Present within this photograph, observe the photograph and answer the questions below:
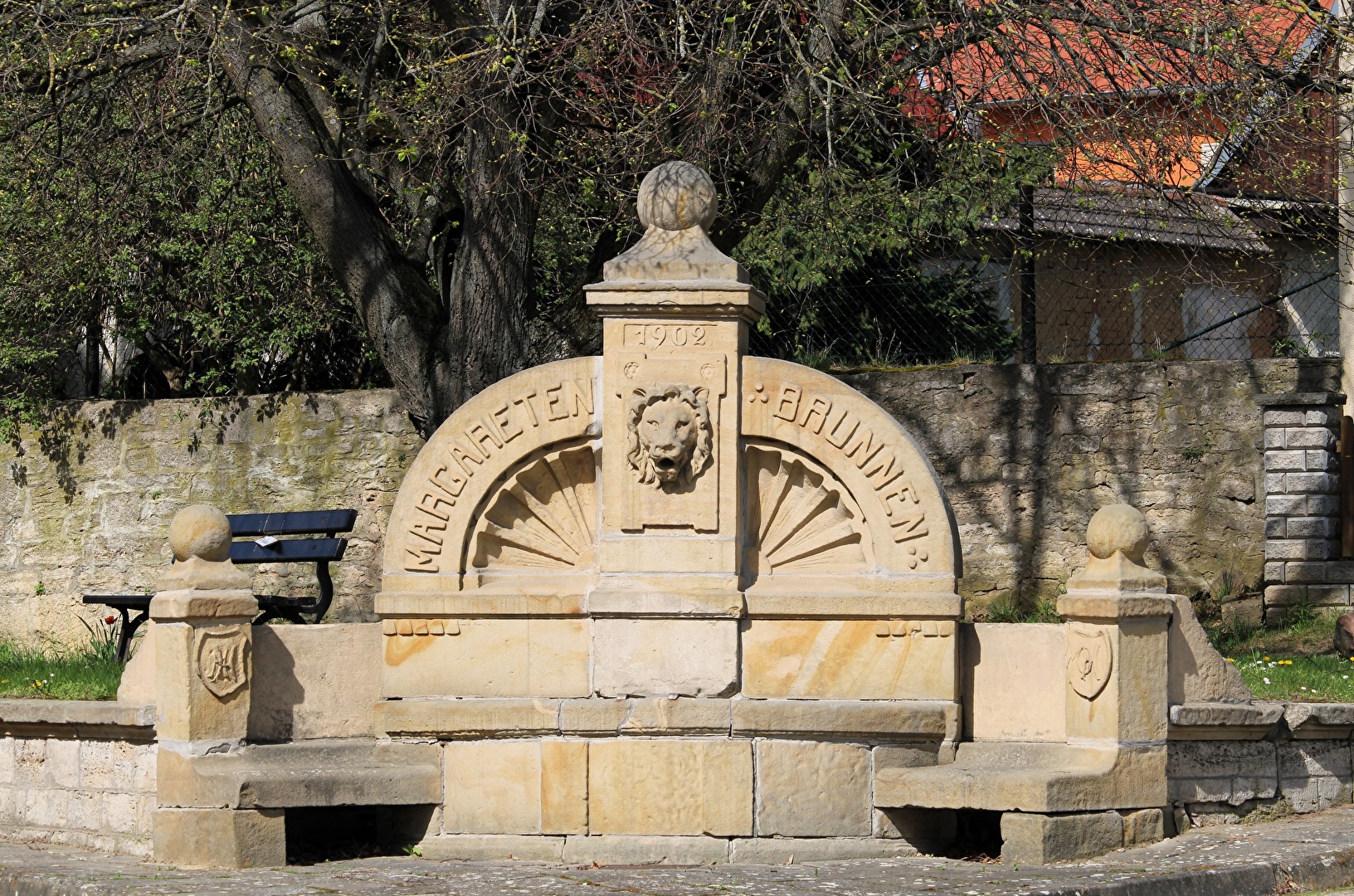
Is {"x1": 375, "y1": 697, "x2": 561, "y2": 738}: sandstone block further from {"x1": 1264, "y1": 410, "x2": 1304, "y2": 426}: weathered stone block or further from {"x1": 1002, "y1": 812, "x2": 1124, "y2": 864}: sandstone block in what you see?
{"x1": 1264, "y1": 410, "x2": 1304, "y2": 426}: weathered stone block

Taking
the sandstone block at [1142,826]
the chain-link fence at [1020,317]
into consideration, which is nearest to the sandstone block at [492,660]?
the sandstone block at [1142,826]

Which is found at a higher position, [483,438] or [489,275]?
[489,275]

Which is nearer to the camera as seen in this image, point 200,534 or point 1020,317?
point 200,534

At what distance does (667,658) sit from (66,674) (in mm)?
3834

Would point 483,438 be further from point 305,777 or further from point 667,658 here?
point 305,777

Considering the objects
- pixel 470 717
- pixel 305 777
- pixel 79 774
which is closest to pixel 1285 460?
pixel 470 717

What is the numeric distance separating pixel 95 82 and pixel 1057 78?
6149mm

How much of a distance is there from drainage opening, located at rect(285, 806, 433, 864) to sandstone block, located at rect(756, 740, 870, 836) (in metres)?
1.31

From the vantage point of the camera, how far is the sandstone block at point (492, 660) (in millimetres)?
6773

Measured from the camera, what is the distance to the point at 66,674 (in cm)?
897

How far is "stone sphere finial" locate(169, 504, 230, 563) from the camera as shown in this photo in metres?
6.63

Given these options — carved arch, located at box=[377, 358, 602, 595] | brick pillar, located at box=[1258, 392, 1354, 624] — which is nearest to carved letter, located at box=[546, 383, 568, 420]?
carved arch, located at box=[377, 358, 602, 595]

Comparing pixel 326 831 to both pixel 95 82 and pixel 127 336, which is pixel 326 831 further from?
pixel 127 336

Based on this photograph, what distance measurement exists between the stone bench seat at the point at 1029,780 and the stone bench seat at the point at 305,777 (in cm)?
177
